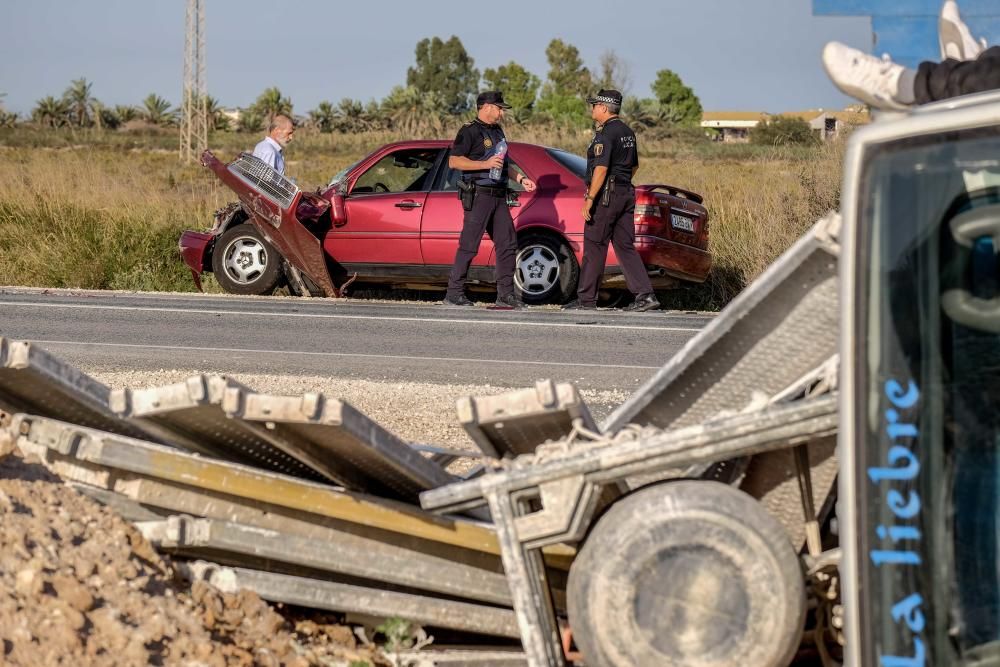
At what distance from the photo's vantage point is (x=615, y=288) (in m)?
14.6

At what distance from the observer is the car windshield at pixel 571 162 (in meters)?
14.2

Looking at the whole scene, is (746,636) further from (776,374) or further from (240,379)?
(240,379)

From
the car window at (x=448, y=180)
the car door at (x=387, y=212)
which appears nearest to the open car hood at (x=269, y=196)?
the car door at (x=387, y=212)

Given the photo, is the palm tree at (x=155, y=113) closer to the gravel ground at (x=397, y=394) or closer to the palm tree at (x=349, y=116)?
the palm tree at (x=349, y=116)

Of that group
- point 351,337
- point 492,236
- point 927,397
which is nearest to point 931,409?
point 927,397

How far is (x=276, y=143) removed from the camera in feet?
47.4

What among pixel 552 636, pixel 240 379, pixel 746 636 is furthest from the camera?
pixel 240 379

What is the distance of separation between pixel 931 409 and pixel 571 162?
1166 cm

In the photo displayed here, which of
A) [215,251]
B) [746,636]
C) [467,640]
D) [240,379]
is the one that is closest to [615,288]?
[215,251]

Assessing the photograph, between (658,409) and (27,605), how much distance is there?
1795 millimetres

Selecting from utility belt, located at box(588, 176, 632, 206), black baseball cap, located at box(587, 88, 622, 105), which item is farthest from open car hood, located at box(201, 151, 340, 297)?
black baseball cap, located at box(587, 88, 622, 105)

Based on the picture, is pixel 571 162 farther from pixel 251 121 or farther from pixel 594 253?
pixel 251 121

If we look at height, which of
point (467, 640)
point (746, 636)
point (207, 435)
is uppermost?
point (207, 435)

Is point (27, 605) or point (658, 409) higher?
point (658, 409)
